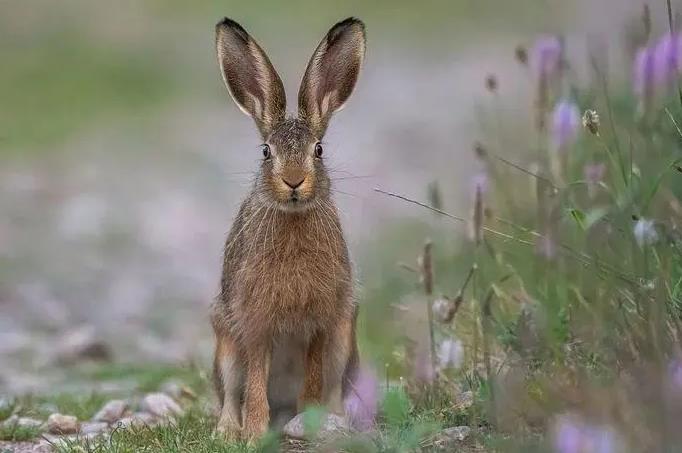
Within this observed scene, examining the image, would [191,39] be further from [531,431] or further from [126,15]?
[531,431]

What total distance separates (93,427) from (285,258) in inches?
42.1

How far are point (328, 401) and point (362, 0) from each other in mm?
16701

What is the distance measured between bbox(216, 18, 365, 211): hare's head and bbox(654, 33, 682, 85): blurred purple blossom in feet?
3.93

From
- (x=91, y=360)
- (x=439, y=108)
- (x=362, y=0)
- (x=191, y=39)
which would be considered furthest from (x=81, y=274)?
(x=362, y=0)

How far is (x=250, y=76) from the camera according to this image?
18.4 feet

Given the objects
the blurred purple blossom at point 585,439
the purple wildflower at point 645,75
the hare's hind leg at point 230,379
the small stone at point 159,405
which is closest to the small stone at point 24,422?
the small stone at point 159,405

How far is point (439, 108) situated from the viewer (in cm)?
1758

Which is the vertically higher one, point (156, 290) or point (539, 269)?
point (156, 290)

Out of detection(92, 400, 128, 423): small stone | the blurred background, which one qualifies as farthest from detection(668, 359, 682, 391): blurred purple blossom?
detection(92, 400, 128, 423): small stone

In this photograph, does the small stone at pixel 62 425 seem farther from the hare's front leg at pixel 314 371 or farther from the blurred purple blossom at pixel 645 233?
the blurred purple blossom at pixel 645 233

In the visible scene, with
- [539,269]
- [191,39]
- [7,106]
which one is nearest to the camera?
[539,269]

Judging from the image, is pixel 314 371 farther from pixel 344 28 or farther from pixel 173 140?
pixel 173 140

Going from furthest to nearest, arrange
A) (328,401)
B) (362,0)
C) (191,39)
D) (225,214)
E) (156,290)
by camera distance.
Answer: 1. (362,0)
2. (191,39)
3. (225,214)
4. (156,290)
5. (328,401)

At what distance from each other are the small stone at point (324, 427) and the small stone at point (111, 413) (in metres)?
1.23
